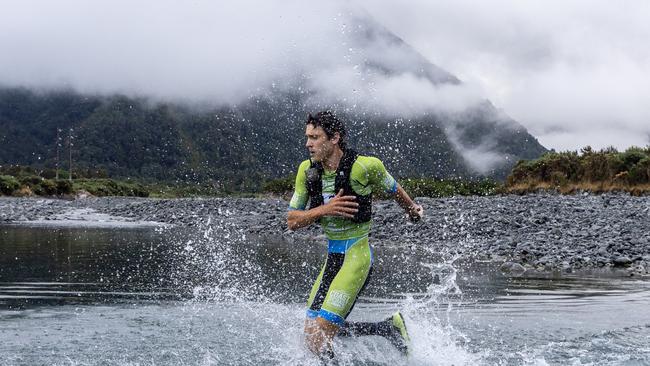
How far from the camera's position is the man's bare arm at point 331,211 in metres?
7.26

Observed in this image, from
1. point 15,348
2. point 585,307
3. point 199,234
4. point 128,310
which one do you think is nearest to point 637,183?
point 199,234

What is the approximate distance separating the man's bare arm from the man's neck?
39 centimetres

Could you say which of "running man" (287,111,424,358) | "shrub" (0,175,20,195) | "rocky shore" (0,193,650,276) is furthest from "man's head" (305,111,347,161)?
"shrub" (0,175,20,195)

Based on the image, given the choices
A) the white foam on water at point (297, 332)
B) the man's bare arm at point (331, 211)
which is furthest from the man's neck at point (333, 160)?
the white foam on water at point (297, 332)

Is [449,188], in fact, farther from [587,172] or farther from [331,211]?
[331,211]

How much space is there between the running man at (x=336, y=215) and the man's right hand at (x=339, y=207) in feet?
0.04

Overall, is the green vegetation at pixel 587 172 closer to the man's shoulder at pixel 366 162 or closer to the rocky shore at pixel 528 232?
the rocky shore at pixel 528 232

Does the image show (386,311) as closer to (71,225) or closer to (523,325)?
(523,325)

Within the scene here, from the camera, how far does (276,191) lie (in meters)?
72.2

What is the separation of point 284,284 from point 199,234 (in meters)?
15.9

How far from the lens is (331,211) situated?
727 centimetres

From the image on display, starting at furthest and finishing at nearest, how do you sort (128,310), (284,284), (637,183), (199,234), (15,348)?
(637,183) < (199,234) < (284,284) < (128,310) < (15,348)

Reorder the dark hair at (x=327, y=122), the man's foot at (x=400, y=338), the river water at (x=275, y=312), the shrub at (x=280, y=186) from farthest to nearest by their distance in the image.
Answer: the shrub at (x=280, y=186), the river water at (x=275, y=312), the man's foot at (x=400, y=338), the dark hair at (x=327, y=122)

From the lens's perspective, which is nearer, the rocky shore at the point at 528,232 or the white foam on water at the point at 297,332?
the white foam on water at the point at 297,332
